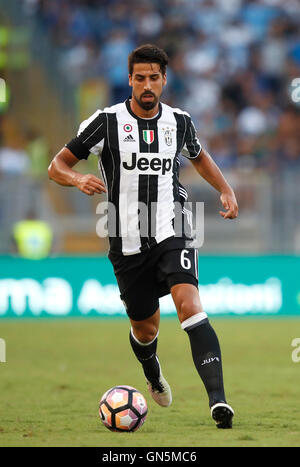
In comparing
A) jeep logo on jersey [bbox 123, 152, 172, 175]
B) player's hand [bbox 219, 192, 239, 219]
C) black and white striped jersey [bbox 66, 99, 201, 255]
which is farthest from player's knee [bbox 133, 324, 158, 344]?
jeep logo on jersey [bbox 123, 152, 172, 175]

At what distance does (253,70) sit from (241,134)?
179 centimetres

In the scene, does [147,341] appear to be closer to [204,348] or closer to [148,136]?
[204,348]

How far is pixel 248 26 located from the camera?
1869cm

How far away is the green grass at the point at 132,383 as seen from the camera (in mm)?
5523

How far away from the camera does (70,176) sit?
599cm

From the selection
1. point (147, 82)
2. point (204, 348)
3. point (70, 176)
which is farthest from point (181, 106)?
point (204, 348)

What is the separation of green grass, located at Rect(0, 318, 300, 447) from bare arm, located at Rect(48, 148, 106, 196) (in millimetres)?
1452

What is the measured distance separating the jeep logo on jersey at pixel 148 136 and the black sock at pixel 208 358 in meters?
1.25

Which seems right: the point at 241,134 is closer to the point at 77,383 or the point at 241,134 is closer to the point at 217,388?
the point at 77,383

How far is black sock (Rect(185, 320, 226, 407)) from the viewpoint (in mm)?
5672

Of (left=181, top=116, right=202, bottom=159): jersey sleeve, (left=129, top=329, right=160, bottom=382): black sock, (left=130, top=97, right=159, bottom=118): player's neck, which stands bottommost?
(left=129, top=329, right=160, bottom=382): black sock

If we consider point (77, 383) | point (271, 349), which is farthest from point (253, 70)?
point (77, 383)

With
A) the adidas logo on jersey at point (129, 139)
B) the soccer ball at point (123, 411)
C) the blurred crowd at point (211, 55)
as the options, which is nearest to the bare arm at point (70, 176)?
the adidas logo on jersey at point (129, 139)

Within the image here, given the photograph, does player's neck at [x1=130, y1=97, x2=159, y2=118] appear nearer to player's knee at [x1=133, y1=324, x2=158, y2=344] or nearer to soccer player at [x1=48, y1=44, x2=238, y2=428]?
soccer player at [x1=48, y1=44, x2=238, y2=428]
